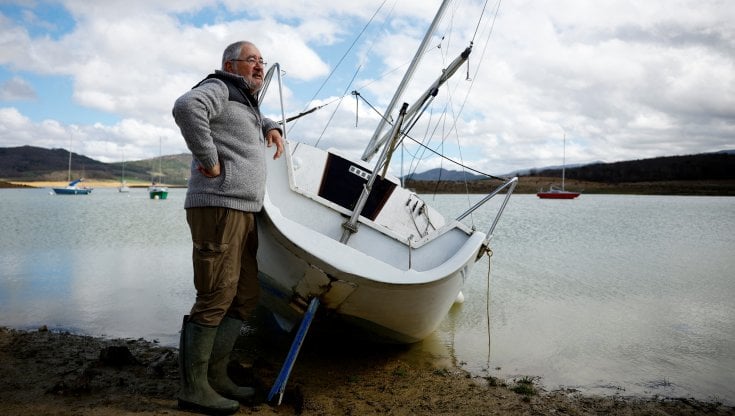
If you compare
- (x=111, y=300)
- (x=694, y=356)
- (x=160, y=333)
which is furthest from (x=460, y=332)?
(x=111, y=300)

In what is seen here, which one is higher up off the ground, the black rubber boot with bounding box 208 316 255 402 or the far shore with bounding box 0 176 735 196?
the far shore with bounding box 0 176 735 196

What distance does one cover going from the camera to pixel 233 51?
11.1 ft

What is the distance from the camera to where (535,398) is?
4.46 metres

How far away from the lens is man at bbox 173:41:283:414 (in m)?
3.19

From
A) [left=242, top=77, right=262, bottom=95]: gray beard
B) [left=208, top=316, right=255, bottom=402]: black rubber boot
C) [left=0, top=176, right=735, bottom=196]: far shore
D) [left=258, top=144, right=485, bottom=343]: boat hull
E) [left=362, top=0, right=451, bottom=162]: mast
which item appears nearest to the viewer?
[left=242, top=77, right=262, bottom=95]: gray beard

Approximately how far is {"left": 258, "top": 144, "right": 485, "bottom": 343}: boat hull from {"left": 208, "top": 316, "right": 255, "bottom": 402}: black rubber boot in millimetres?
709

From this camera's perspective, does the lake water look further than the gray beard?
Yes

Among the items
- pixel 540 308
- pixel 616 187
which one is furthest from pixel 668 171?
pixel 540 308

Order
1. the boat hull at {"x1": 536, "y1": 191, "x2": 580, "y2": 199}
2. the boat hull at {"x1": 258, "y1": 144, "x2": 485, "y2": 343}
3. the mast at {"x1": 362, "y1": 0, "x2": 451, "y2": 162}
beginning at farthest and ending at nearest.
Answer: the boat hull at {"x1": 536, "y1": 191, "x2": 580, "y2": 199}, the mast at {"x1": 362, "y1": 0, "x2": 451, "y2": 162}, the boat hull at {"x1": 258, "y1": 144, "x2": 485, "y2": 343}

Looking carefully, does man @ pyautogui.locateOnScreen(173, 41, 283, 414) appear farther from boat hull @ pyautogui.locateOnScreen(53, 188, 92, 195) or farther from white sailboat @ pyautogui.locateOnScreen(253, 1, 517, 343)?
boat hull @ pyautogui.locateOnScreen(53, 188, 92, 195)

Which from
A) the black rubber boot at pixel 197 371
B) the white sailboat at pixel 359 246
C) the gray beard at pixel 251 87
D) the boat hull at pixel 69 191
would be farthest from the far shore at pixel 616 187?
the black rubber boot at pixel 197 371

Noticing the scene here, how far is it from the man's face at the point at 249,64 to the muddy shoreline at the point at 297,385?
2.46 meters

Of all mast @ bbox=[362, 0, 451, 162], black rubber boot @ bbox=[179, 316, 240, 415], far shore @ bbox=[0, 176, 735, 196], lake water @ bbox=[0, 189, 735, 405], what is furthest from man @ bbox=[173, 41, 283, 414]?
far shore @ bbox=[0, 176, 735, 196]

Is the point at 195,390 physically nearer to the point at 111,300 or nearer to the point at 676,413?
the point at 676,413
